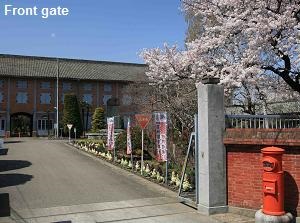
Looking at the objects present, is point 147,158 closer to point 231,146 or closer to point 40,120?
point 231,146

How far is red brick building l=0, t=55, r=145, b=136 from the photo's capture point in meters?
66.1

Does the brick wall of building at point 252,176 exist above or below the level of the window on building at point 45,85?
below

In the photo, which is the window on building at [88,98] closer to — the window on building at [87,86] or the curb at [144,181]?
the window on building at [87,86]

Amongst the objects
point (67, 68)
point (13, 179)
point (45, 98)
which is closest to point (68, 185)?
point (13, 179)

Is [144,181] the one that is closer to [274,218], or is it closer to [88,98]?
[274,218]

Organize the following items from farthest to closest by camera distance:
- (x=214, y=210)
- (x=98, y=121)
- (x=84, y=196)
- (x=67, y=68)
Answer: (x=67, y=68) → (x=98, y=121) → (x=84, y=196) → (x=214, y=210)

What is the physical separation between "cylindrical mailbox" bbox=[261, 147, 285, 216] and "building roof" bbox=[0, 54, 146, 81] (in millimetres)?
56330

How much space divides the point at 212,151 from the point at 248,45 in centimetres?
416

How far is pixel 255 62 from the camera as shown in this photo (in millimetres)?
12953

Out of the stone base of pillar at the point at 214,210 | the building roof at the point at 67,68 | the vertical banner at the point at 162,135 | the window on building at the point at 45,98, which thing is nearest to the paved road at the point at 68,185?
the vertical banner at the point at 162,135

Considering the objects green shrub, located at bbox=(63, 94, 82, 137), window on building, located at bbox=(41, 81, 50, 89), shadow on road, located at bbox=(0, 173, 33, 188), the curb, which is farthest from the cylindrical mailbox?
window on building, located at bbox=(41, 81, 50, 89)

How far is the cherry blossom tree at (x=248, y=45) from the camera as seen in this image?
41.2 ft

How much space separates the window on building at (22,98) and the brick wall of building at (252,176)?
60.4 m

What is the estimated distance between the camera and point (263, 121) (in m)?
10.4
